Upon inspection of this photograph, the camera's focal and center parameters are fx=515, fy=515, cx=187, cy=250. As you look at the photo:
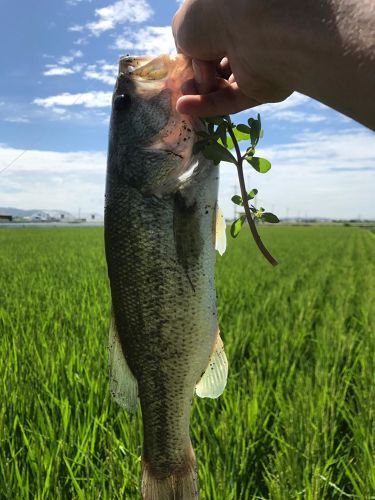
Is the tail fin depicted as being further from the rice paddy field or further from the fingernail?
the fingernail

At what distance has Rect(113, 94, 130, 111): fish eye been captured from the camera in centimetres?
159

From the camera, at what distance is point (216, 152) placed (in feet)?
4.48

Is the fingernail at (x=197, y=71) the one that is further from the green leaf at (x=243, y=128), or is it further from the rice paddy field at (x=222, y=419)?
the rice paddy field at (x=222, y=419)

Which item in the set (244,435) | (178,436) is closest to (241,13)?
(178,436)

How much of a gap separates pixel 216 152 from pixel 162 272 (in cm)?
37

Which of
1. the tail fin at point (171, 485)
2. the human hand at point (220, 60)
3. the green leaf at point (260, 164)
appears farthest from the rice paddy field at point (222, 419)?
the human hand at point (220, 60)

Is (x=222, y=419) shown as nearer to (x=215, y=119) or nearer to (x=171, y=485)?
(x=171, y=485)

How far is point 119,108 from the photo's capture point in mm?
1592

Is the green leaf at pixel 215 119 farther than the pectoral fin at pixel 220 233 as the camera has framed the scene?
No

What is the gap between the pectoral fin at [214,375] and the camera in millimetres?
1557

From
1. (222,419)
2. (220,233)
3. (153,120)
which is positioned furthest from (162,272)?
(222,419)

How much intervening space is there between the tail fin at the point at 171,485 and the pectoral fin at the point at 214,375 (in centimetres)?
21

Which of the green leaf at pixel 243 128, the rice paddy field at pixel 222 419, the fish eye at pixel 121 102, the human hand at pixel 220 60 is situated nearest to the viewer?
the human hand at pixel 220 60

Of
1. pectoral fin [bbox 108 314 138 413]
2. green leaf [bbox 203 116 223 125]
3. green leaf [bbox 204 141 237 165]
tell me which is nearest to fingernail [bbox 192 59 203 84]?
green leaf [bbox 203 116 223 125]
